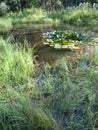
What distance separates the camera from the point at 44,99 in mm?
3742

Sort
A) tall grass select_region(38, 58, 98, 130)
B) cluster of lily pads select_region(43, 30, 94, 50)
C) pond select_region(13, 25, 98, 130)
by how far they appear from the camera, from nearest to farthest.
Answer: tall grass select_region(38, 58, 98, 130) → pond select_region(13, 25, 98, 130) → cluster of lily pads select_region(43, 30, 94, 50)

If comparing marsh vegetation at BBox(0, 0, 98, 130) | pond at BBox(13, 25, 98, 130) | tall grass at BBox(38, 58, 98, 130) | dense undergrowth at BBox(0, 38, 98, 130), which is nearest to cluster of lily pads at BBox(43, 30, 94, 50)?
marsh vegetation at BBox(0, 0, 98, 130)

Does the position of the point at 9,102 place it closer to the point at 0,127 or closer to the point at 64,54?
the point at 0,127

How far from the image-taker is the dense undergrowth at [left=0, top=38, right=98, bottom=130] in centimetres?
310

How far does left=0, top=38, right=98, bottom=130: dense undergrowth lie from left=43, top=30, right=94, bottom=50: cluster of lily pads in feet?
8.17

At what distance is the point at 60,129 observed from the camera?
3137 mm

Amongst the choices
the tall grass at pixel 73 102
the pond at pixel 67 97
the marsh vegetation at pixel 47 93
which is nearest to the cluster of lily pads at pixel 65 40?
the marsh vegetation at pixel 47 93

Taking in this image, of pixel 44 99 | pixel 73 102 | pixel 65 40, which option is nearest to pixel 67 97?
pixel 73 102

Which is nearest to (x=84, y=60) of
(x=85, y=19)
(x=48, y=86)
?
(x=48, y=86)

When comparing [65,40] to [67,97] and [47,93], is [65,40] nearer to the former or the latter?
[47,93]

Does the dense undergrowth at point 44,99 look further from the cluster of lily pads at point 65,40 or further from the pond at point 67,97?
the cluster of lily pads at point 65,40

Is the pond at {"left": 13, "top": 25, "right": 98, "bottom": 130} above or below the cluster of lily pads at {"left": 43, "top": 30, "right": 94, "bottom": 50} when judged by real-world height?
→ above

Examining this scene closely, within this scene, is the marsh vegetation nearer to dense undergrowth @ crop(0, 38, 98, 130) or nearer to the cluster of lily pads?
dense undergrowth @ crop(0, 38, 98, 130)

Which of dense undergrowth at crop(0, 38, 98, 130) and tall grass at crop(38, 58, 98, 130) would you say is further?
tall grass at crop(38, 58, 98, 130)
